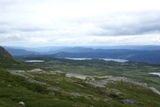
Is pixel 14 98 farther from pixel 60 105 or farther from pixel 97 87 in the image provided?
pixel 97 87

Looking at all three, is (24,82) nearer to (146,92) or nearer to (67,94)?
(67,94)

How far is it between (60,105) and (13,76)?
27.6 m

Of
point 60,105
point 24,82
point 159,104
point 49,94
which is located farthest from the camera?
point 159,104

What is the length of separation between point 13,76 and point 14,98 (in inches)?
894

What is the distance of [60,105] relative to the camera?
50.9 metres

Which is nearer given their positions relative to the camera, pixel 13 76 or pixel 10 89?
pixel 10 89

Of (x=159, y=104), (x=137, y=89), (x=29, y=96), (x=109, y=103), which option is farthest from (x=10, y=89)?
(x=137, y=89)

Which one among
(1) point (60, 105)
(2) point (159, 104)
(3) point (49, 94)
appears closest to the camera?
(1) point (60, 105)

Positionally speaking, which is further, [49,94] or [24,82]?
[24,82]

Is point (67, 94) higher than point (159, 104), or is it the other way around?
point (67, 94)

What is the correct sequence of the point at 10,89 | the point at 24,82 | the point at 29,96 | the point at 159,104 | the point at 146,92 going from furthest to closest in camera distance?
1. the point at 146,92
2. the point at 159,104
3. the point at 24,82
4. the point at 10,89
5. the point at 29,96

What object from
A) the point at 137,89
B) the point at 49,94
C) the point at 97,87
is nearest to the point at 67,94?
the point at 49,94

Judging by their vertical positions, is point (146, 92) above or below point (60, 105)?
below

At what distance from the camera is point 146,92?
108 metres
